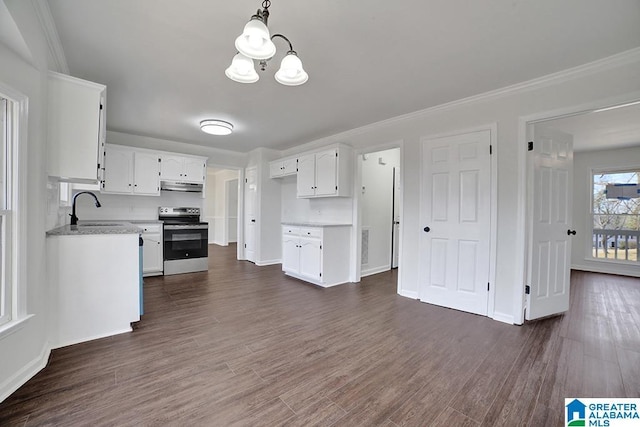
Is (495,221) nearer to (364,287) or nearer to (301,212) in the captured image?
(364,287)

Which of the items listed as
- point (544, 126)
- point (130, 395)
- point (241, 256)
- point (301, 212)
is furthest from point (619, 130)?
point (241, 256)

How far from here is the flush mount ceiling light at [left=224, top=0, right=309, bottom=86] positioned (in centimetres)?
145

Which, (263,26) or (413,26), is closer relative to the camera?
(263,26)

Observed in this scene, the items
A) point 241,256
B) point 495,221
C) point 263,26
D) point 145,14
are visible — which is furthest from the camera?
point 241,256

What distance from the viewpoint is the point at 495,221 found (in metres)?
2.89

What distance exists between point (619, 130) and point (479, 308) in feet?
12.4

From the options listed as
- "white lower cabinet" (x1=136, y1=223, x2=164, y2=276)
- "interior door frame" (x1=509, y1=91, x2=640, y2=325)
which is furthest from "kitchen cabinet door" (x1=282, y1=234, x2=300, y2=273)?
"interior door frame" (x1=509, y1=91, x2=640, y2=325)

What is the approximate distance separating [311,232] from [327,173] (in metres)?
0.99

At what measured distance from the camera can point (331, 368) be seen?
6.36ft

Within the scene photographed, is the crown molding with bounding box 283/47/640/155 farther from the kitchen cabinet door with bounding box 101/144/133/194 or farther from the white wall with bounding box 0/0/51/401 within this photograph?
the kitchen cabinet door with bounding box 101/144/133/194

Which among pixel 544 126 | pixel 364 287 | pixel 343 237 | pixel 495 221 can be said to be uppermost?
pixel 544 126

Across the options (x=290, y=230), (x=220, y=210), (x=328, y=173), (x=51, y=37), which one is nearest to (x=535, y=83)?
(x=328, y=173)

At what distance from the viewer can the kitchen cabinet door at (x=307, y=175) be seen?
4.58 metres

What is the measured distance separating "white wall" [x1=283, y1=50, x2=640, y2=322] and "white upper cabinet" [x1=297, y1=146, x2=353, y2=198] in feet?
2.15
